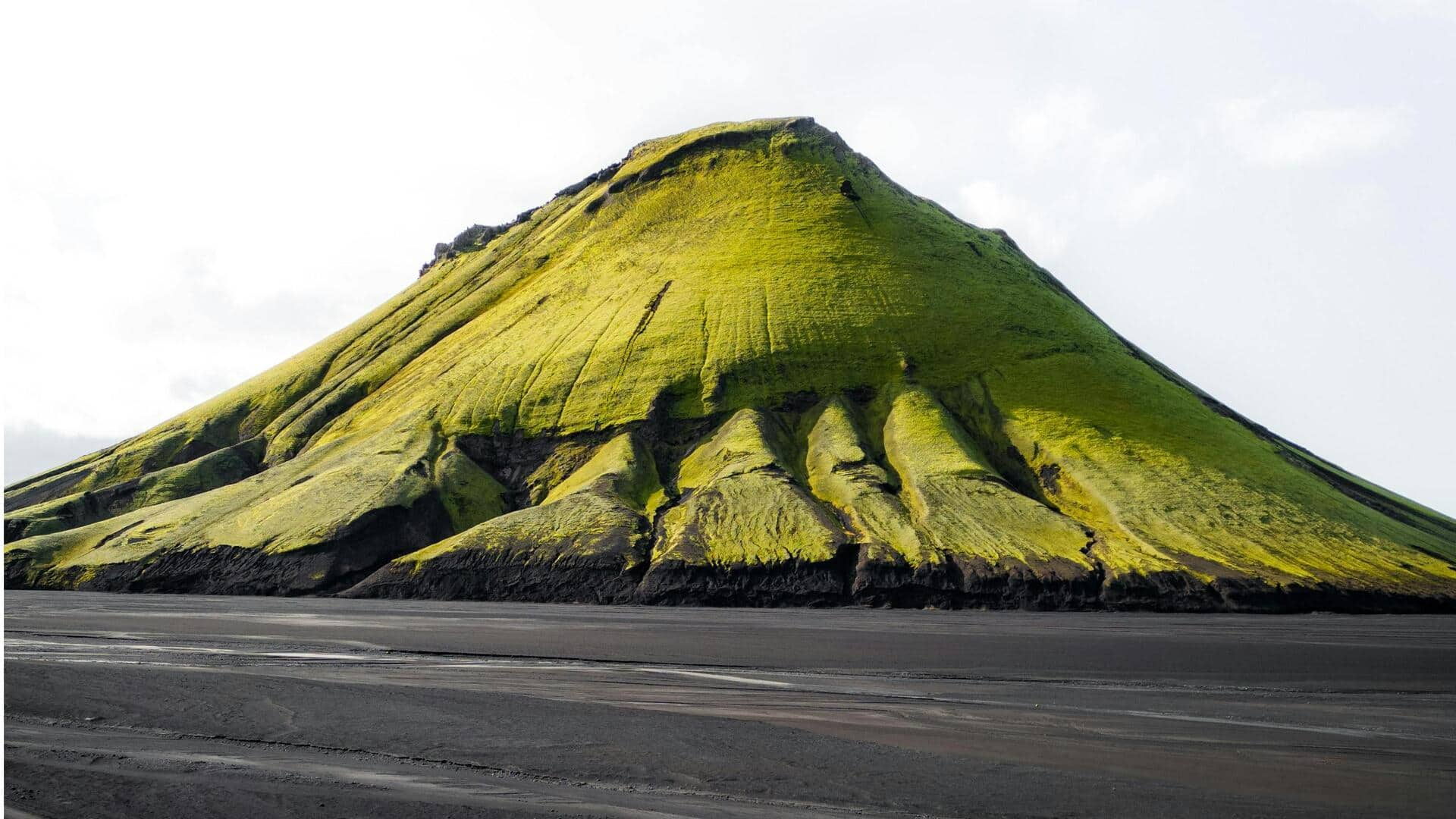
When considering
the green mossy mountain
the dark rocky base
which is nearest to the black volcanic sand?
the dark rocky base

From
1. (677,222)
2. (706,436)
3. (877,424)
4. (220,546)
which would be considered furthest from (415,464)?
(677,222)

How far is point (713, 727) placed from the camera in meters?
23.6

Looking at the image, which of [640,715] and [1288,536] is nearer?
[640,715]

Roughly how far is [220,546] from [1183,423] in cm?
10154

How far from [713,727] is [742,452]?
88785 mm

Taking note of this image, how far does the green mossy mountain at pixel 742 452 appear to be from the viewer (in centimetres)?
9106

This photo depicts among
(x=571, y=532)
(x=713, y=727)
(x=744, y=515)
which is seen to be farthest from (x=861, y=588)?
(x=713, y=727)

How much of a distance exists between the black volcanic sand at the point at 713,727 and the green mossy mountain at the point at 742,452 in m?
44.3

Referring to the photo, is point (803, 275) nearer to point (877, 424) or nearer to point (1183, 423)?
point (877, 424)

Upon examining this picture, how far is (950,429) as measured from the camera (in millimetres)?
118188

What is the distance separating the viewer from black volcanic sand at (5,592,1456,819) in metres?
17.5

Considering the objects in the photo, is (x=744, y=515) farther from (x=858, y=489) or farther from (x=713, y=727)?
(x=713, y=727)

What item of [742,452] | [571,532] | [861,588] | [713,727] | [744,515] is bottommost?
[861,588]

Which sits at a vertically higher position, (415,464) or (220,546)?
(415,464)
